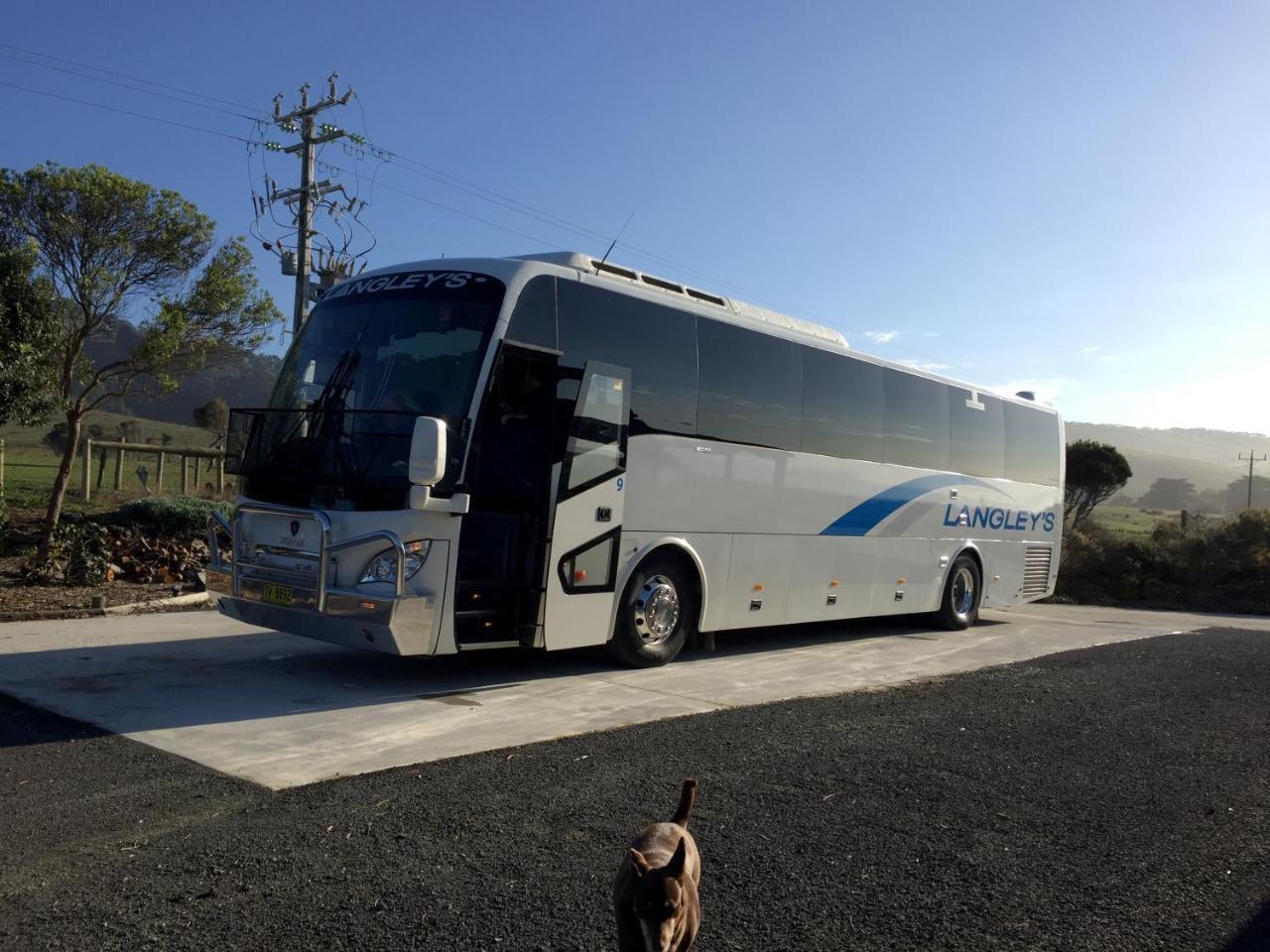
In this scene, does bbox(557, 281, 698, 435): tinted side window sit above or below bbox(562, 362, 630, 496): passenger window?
above

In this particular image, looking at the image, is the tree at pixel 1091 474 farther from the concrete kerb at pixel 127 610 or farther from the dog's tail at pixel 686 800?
the dog's tail at pixel 686 800

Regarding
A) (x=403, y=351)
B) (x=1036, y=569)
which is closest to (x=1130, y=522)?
(x=1036, y=569)

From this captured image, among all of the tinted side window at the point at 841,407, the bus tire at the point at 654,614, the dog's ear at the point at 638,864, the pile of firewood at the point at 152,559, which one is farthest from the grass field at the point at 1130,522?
the dog's ear at the point at 638,864

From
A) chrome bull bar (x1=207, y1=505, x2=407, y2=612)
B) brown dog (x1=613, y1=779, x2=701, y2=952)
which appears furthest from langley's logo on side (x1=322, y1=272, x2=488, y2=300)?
brown dog (x1=613, y1=779, x2=701, y2=952)

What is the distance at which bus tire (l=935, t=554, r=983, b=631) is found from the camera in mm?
14906

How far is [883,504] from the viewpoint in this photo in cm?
1293

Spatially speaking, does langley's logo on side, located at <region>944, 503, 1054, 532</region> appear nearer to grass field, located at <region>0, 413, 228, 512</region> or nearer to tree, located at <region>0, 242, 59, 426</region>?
tree, located at <region>0, 242, 59, 426</region>

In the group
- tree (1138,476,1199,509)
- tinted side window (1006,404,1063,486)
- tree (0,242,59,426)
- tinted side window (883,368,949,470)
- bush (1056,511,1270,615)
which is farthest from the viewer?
tree (1138,476,1199,509)

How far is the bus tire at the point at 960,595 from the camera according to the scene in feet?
48.9

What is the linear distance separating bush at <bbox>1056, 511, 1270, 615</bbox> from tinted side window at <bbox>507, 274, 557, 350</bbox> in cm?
1954

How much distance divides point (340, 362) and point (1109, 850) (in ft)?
21.6

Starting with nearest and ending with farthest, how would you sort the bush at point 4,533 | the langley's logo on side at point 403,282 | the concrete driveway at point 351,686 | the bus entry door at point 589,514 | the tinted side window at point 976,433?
1. the concrete driveway at point 351,686
2. the langley's logo on side at point 403,282
3. the bus entry door at point 589,514
4. the bush at point 4,533
5. the tinted side window at point 976,433

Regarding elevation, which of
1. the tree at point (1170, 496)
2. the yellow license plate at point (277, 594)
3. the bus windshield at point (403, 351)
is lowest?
the yellow license plate at point (277, 594)

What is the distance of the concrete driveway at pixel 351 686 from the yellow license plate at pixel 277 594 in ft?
2.34
